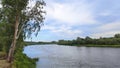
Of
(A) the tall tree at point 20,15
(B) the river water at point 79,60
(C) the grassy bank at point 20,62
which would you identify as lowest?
(B) the river water at point 79,60

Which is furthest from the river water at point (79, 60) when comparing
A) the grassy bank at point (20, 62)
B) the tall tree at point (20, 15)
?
the tall tree at point (20, 15)

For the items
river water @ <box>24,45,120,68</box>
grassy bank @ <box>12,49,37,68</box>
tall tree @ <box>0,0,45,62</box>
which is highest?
tall tree @ <box>0,0,45,62</box>

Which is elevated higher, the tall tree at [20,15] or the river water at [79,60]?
the tall tree at [20,15]

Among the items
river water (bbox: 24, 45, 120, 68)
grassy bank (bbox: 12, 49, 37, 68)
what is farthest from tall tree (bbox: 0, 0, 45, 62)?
river water (bbox: 24, 45, 120, 68)

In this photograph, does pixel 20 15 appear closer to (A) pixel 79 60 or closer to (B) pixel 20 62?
(B) pixel 20 62

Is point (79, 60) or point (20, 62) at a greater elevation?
point (20, 62)

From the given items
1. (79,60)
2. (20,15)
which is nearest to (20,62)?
(20,15)

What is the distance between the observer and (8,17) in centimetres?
2475

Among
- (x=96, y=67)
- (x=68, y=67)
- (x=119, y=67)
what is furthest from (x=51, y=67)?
(x=119, y=67)

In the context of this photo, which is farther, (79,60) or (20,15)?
(79,60)

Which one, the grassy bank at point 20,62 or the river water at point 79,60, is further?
the river water at point 79,60

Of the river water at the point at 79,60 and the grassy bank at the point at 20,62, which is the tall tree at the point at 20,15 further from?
the river water at the point at 79,60

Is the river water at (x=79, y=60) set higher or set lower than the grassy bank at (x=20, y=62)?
lower

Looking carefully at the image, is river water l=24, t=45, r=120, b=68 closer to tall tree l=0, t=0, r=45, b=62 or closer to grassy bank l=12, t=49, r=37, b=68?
grassy bank l=12, t=49, r=37, b=68
